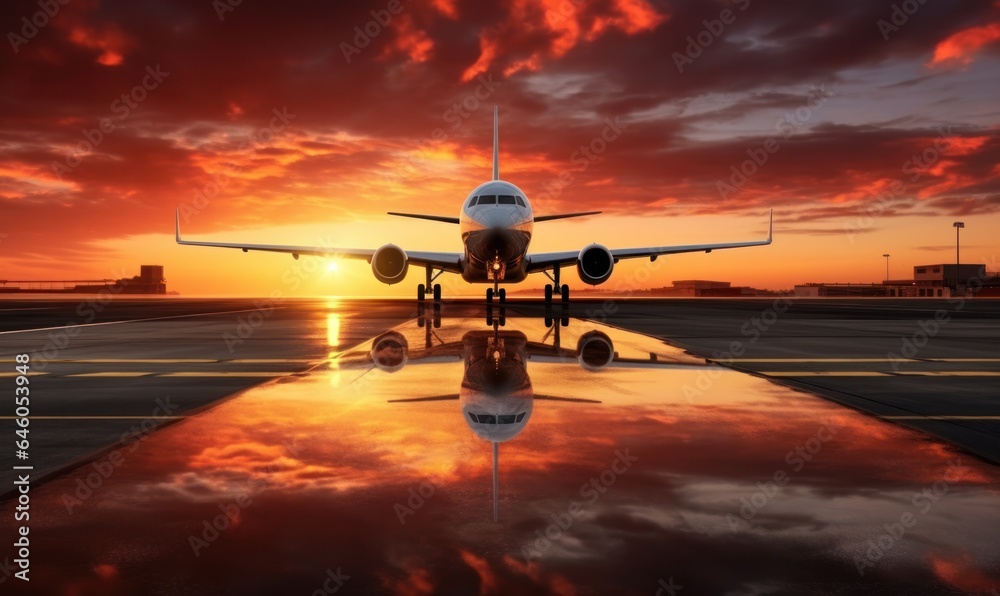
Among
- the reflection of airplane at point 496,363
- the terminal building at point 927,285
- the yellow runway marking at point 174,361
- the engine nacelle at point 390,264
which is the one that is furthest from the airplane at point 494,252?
the terminal building at point 927,285

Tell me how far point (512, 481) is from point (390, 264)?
24.6m

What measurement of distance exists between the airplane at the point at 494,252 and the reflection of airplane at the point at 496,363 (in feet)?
23.4

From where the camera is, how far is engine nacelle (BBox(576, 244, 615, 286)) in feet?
95.2

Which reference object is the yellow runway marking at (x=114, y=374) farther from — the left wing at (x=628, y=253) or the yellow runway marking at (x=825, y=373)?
the left wing at (x=628, y=253)

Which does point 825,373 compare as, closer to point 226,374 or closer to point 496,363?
point 496,363

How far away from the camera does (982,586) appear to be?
123 inches

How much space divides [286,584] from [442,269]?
103 ft

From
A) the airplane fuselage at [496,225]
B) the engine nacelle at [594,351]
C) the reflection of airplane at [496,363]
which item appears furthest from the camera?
the airplane fuselage at [496,225]

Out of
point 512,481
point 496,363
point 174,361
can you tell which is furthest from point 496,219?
point 512,481

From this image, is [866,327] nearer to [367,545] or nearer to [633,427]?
[633,427]

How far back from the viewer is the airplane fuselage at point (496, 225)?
25.5 m

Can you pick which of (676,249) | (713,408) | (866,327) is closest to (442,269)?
(676,249)

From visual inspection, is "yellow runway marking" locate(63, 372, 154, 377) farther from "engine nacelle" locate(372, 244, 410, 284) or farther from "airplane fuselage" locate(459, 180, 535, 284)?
"engine nacelle" locate(372, 244, 410, 284)

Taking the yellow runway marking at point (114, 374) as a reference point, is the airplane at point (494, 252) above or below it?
above
